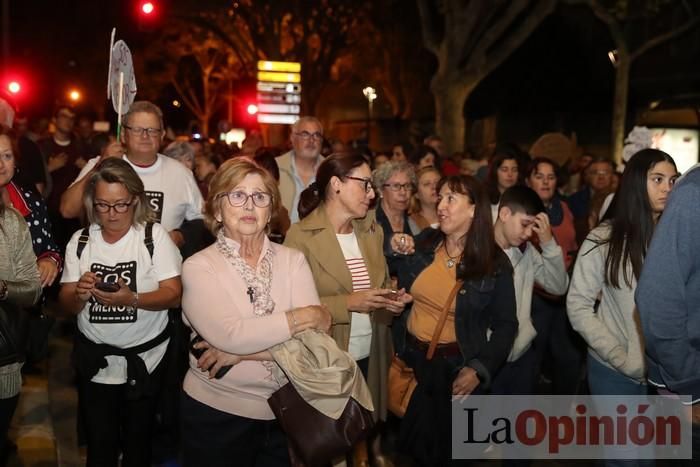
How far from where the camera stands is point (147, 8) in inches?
424

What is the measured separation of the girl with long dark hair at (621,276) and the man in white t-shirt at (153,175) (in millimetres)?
2898

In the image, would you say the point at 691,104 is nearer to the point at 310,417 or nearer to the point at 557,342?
the point at 557,342

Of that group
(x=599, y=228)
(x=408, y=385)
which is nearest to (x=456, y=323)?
(x=408, y=385)

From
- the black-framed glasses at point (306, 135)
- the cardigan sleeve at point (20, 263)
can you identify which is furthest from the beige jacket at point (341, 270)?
the black-framed glasses at point (306, 135)

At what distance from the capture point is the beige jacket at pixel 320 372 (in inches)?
139

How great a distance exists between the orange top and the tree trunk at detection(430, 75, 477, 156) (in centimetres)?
1337

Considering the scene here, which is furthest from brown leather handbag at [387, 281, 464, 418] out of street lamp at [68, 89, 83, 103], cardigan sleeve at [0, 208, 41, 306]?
street lamp at [68, 89, 83, 103]

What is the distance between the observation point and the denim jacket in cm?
478

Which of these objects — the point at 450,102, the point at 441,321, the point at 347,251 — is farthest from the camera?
the point at 450,102

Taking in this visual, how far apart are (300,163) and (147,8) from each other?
471cm

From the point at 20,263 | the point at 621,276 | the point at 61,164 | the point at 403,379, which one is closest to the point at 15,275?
the point at 20,263

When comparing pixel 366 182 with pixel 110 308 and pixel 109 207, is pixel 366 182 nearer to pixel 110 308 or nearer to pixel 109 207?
pixel 109 207

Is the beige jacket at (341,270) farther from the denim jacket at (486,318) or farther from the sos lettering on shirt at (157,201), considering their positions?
the sos lettering on shirt at (157,201)

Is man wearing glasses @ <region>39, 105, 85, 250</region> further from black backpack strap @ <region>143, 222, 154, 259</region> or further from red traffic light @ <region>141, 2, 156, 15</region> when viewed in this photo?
black backpack strap @ <region>143, 222, 154, 259</region>
